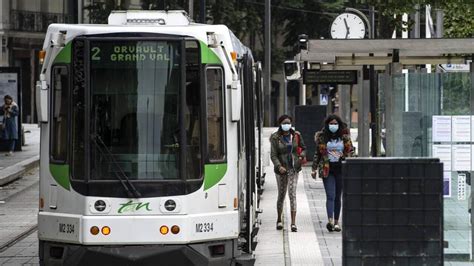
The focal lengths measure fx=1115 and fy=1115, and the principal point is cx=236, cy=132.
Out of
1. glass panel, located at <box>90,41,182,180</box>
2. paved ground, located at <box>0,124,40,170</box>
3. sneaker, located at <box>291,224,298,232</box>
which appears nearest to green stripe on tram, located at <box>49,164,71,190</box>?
glass panel, located at <box>90,41,182,180</box>

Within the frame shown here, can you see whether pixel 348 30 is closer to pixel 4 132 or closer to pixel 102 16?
pixel 4 132

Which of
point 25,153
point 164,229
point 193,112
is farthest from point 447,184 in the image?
point 25,153

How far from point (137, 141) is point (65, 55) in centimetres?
113

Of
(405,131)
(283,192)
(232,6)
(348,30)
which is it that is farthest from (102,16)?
(405,131)

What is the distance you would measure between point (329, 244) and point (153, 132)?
4691mm

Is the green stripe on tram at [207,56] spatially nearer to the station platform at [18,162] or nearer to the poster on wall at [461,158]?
the poster on wall at [461,158]

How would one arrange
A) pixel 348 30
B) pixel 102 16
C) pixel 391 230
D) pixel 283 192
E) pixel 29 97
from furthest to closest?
pixel 29 97
pixel 102 16
pixel 348 30
pixel 283 192
pixel 391 230

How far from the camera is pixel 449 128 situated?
11.9m

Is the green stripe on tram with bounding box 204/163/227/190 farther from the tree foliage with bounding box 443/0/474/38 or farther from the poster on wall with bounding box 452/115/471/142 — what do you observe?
the tree foliage with bounding box 443/0/474/38

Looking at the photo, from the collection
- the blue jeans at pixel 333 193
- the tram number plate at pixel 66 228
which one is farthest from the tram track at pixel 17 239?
the blue jeans at pixel 333 193

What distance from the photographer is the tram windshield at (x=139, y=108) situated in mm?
11039

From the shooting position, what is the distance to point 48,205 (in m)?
11.3

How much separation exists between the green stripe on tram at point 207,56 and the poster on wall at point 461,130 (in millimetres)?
2693

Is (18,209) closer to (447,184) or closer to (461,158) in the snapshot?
(447,184)
